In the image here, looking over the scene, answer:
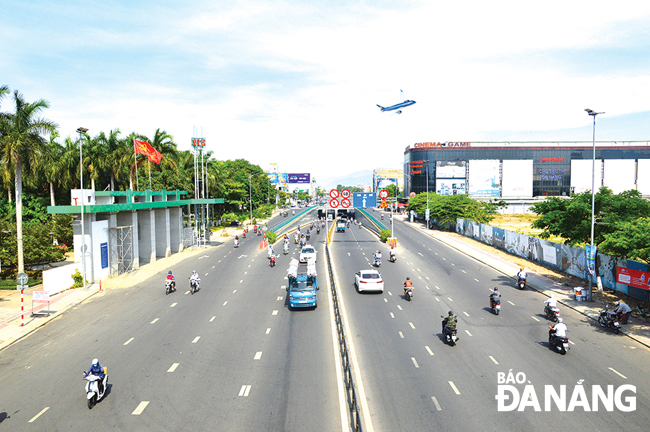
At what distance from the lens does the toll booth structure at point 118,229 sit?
2905 cm

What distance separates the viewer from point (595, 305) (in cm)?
2294

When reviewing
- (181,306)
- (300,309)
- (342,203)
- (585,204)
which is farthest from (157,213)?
(585,204)

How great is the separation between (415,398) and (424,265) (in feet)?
86.1

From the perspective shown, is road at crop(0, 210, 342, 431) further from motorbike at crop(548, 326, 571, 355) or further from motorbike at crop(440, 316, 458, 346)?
motorbike at crop(548, 326, 571, 355)

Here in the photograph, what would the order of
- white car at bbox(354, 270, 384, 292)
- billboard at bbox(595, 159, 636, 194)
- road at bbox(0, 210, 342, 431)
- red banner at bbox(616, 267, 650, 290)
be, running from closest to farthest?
road at bbox(0, 210, 342, 431) → red banner at bbox(616, 267, 650, 290) → white car at bbox(354, 270, 384, 292) → billboard at bbox(595, 159, 636, 194)

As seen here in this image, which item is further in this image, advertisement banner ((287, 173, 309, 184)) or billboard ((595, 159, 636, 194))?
advertisement banner ((287, 173, 309, 184))

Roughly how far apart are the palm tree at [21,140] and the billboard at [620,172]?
15231cm

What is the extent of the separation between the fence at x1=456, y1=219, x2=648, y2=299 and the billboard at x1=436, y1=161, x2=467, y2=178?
8104 centimetres

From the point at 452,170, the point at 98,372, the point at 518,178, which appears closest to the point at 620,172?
the point at 518,178

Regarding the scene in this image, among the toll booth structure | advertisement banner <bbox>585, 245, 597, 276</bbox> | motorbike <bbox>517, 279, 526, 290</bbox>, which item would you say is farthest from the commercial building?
advertisement banner <bbox>585, 245, 597, 276</bbox>

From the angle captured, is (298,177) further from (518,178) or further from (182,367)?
(182,367)

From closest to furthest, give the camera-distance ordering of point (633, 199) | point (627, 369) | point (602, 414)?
1. point (602, 414)
2. point (627, 369)
3. point (633, 199)

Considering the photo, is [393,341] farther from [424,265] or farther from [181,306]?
[424,265]

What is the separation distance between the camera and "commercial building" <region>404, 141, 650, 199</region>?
133750mm
